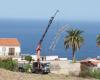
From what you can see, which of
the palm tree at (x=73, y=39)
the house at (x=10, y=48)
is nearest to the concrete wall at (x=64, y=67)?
the palm tree at (x=73, y=39)

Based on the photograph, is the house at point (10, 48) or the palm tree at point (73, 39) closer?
the palm tree at point (73, 39)

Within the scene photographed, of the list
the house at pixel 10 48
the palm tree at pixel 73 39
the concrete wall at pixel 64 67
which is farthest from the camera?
the house at pixel 10 48

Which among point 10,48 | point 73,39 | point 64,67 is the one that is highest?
point 73,39

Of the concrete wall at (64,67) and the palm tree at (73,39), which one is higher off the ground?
the palm tree at (73,39)

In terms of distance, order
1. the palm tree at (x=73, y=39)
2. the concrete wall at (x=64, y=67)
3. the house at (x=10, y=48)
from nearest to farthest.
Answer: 1. the concrete wall at (x=64, y=67)
2. the palm tree at (x=73, y=39)
3. the house at (x=10, y=48)

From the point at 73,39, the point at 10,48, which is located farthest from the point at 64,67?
the point at 10,48

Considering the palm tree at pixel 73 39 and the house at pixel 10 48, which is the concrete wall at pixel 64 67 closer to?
the palm tree at pixel 73 39

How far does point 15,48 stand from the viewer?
84062mm

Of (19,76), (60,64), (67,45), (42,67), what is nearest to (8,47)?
(67,45)

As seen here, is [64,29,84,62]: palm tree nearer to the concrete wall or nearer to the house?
the house

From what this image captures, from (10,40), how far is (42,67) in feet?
133

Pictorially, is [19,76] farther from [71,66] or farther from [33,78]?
[71,66]

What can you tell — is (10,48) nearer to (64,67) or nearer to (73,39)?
(73,39)

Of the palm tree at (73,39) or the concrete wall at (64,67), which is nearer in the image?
the concrete wall at (64,67)
